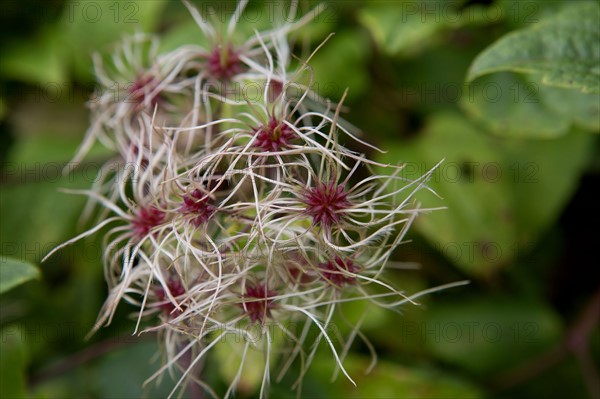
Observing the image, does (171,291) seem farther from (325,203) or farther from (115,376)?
(115,376)

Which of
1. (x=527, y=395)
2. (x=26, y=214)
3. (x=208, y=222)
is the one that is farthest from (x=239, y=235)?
(x=527, y=395)

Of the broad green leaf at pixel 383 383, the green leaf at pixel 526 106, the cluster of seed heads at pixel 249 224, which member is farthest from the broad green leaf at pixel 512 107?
the broad green leaf at pixel 383 383

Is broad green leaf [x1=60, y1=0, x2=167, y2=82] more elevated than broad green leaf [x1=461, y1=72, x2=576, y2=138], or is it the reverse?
broad green leaf [x1=60, y1=0, x2=167, y2=82]

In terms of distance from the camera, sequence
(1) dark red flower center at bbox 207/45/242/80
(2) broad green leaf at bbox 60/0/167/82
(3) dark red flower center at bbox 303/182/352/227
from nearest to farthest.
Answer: (3) dark red flower center at bbox 303/182/352/227, (1) dark red flower center at bbox 207/45/242/80, (2) broad green leaf at bbox 60/0/167/82

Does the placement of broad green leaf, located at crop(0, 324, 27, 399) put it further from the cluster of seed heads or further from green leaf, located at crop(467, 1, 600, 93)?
green leaf, located at crop(467, 1, 600, 93)

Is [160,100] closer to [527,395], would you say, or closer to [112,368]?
[112,368]

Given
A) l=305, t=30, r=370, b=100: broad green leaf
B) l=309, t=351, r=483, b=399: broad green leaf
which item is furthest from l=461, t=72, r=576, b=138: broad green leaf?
l=309, t=351, r=483, b=399: broad green leaf

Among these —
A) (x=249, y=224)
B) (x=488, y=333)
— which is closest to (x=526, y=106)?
(x=488, y=333)
